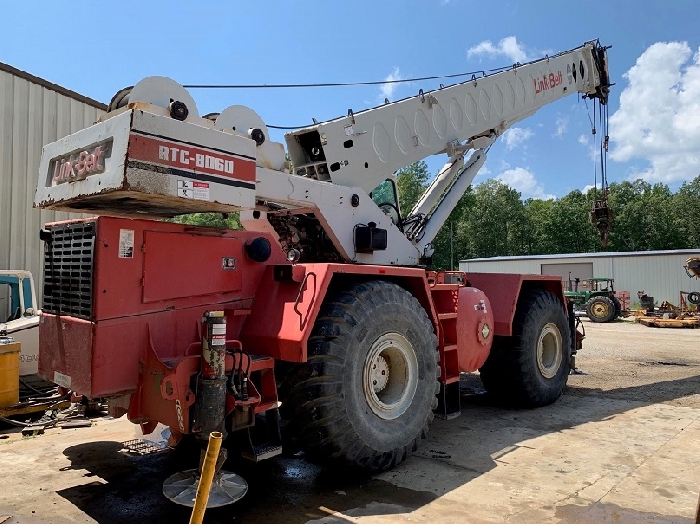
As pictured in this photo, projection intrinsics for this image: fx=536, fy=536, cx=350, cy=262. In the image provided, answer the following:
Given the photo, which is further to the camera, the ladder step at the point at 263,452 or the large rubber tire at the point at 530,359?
the large rubber tire at the point at 530,359

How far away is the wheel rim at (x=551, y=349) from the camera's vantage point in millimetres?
7371

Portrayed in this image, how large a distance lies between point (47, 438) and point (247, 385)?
3156 millimetres

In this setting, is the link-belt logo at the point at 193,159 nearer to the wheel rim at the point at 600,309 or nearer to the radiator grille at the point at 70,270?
the radiator grille at the point at 70,270

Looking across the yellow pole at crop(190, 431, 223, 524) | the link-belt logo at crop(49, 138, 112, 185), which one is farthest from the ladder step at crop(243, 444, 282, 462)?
the link-belt logo at crop(49, 138, 112, 185)

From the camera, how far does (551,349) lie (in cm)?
762

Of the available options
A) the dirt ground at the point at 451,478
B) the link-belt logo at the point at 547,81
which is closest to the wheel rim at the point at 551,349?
the dirt ground at the point at 451,478

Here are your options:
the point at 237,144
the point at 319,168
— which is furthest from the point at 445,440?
the point at 237,144

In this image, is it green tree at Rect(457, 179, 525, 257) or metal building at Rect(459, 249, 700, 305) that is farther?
green tree at Rect(457, 179, 525, 257)

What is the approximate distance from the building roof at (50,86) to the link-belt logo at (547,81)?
8.57 m

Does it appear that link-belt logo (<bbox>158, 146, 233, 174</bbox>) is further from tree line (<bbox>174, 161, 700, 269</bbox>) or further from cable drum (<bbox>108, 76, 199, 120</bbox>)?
tree line (<bbox>174, 161, 700, 269</bbox>)

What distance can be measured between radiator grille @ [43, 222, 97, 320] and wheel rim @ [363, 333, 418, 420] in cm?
221

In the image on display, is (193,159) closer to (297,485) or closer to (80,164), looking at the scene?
(80,164)

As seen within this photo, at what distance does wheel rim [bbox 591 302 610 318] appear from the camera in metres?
23.1

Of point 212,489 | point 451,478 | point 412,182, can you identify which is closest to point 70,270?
point 212,489
